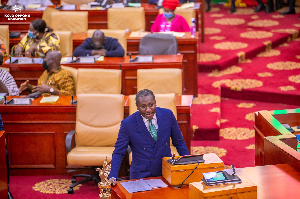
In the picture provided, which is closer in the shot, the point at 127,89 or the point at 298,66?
the point at 127,89

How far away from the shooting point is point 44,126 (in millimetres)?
6184

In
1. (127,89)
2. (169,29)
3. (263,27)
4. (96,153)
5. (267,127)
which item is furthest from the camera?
(263,27)

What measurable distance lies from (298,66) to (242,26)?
2.17 m

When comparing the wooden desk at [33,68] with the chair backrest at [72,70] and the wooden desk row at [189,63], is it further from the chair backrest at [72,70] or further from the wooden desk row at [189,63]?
the wooden desk row at [189,63]

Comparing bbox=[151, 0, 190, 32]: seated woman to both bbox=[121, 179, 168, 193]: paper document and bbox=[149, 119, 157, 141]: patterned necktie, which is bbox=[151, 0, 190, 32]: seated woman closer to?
bbox=[149, 119, 157, 141]: patterned necktie

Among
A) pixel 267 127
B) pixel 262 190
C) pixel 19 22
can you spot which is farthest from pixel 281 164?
pixel 19 22

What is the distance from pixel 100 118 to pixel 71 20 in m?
3.40

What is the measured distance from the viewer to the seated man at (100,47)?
25.2ft

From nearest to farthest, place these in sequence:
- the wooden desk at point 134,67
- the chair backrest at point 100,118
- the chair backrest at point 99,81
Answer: the chair backrest at point 100,118 < the chair backrest at point 99,81 < the wooden desk at point 134,67

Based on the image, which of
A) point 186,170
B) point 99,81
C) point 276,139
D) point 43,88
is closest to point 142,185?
point 186,170

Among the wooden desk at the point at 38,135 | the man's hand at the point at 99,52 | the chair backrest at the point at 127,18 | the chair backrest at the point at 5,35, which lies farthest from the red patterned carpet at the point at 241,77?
the chair backrest at the point at 5,35

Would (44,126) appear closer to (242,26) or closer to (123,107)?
(123,107)

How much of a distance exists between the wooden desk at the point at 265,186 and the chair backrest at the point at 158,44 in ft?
12.5

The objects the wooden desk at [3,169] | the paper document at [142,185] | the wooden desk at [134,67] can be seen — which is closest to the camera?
the paper document at [142,185]
